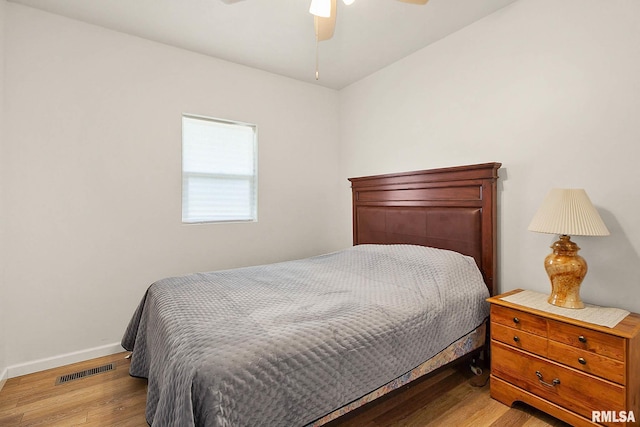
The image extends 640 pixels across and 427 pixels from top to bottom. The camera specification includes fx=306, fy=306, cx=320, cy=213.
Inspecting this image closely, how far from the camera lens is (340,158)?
3867 millimetres

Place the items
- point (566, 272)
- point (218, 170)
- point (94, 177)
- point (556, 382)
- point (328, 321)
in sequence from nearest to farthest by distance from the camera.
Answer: point (328, 321), point (556, 382), point (566, 272), point (94, 177), point (218, 170)

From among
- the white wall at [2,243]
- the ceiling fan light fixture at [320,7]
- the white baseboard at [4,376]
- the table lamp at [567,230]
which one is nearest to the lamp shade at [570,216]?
the table lamp at [567,230]

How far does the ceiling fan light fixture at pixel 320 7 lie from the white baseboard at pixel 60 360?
116 inches

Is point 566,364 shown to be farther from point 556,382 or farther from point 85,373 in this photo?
point 85,373

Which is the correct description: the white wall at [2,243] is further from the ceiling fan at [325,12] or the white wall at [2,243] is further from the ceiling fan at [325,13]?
the ceiling fan at [325,13]

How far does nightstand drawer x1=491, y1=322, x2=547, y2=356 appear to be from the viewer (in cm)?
170

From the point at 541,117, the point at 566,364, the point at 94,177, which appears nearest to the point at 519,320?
the point at 566,364

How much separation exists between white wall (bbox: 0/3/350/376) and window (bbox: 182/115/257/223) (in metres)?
0.11

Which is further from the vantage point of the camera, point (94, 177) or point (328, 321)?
point (94, 177)

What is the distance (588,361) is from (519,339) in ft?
1.04

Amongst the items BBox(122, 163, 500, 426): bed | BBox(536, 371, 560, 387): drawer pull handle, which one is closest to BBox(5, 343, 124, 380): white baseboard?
BBox(122, 163, 500, 426): bed

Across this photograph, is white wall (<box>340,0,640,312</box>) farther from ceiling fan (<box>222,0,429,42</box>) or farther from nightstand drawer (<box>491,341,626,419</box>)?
ceiling fan (<box>222,0,429,42</box>)

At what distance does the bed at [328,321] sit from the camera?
3.66 feet

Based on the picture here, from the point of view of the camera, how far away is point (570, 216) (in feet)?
5.48
